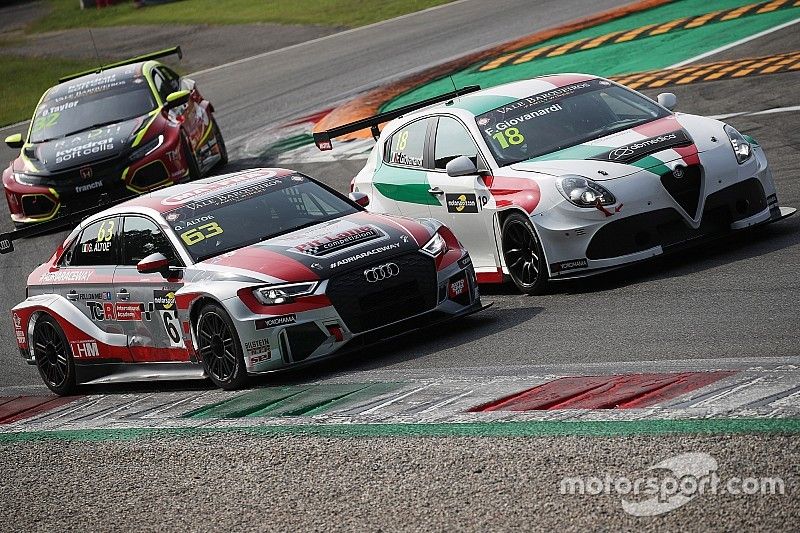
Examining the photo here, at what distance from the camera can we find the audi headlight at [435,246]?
31.2 feet

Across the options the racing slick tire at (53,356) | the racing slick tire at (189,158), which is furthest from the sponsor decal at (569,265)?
the racing slick tire at (189,158)

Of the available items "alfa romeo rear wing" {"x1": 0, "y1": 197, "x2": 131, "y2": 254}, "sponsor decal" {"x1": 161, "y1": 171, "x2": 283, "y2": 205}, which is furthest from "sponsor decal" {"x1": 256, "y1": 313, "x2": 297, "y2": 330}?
"alfa romeo rear wing" {"x1": 0, "y1": 197, "x2": 131, "y2": 254}

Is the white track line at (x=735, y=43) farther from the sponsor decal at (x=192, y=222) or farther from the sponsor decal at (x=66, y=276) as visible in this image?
the sponsor decal at (x=66, y=276)

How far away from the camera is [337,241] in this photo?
946 centimetres

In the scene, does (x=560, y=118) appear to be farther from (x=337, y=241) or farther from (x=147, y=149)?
(x=147, y=149)

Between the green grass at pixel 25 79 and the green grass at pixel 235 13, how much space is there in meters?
4.26

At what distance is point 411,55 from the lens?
25.4 meters

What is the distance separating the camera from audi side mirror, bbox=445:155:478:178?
10.8 m

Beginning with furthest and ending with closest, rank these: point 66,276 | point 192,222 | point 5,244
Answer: point 5,244 < point 66,276 < point 192,222

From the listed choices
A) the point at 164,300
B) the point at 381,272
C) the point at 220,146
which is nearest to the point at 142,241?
the point at 164,300

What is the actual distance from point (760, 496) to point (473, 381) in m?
2.85

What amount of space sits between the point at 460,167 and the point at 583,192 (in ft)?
3.90

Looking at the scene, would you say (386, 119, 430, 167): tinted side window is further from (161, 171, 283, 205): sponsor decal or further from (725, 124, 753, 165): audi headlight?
(725, 124, 753, 165): audi headlight

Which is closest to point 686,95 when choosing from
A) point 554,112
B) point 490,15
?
point 554,112
